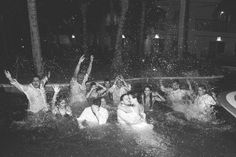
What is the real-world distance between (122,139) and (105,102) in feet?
5.12

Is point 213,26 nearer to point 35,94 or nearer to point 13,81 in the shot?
point 35,94

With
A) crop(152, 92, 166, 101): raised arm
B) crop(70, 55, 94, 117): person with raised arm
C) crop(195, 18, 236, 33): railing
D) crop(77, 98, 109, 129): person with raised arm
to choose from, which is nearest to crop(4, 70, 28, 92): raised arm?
crop(70, 55, 94, 117): person with raised arm

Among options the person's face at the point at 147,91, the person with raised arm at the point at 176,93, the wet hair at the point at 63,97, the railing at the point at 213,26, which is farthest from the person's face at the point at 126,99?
the railing at the point at 213,26

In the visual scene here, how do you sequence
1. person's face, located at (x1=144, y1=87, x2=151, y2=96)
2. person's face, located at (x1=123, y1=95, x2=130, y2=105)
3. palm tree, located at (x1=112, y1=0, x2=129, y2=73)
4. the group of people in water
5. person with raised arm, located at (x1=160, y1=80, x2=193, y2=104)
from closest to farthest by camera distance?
1. person's face, located at (x1=123, y1=95, x2=130, y2=105)
2. the group of people in water
3. person's face, located at (x1=144, y1=87, x2=151, y2=96)
4. person with raised arm, located at (x1=160, y1=80, x2=193, y2=104)
5. palm tree, located at (x1=112, y1=0, x2=129, y2=73)

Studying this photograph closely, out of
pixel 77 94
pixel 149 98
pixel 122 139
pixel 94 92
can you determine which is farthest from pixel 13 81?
pixel 149 98

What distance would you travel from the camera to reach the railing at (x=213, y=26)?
96.5 ft

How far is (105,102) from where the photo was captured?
9672 mm

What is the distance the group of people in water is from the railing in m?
20.2

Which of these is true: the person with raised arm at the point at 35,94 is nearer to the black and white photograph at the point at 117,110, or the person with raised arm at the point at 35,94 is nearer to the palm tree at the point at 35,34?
the black and white photograph at the point at 117,110

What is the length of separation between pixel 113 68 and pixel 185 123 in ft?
28.1

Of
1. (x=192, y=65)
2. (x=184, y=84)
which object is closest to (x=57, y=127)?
(x=184, y=84)

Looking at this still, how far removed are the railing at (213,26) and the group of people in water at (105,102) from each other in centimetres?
2017

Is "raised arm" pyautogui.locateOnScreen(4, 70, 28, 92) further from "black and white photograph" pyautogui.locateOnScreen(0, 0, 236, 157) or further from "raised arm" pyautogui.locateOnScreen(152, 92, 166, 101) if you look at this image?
"raised arm" pyautogui.locateOnScreen(152, 92, 166, 101)

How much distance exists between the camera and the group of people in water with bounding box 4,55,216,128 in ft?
30.0
